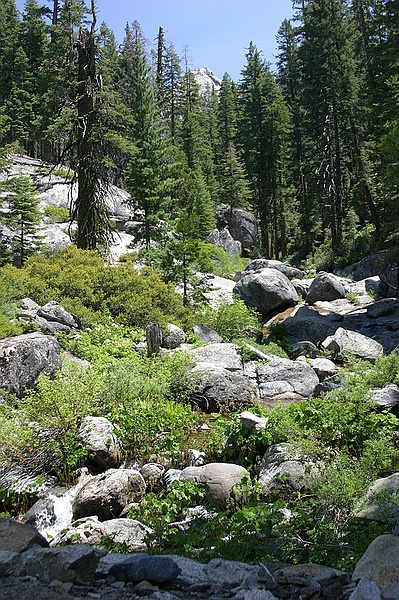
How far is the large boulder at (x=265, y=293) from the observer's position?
779 inches

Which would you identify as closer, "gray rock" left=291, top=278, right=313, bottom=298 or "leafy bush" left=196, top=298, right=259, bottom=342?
"leafy bush" left=196, top=298, right=259, bottom=342

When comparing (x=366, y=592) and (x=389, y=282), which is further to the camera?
(x=389, y=282)

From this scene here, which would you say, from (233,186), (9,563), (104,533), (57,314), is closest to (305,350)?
(57,314)

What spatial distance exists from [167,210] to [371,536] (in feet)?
74.3

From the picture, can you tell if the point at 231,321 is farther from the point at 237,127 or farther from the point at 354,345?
the point at 237,127

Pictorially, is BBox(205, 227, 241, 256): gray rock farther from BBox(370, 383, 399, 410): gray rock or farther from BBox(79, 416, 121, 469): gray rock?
BBox(79, 416, 121, 469): gray rock

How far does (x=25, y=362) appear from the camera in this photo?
944 cm

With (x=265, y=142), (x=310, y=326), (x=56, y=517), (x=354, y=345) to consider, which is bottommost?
(x=56, y=517)

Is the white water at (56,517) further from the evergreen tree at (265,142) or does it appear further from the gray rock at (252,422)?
the evergreen tree at (265,142)

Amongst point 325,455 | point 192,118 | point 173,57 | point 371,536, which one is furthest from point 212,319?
point 173,57

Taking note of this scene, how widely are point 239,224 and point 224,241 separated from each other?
471 centimetres

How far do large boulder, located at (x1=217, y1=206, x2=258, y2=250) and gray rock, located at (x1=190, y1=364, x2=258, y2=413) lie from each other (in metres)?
31.5

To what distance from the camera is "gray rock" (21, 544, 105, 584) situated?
3.31m

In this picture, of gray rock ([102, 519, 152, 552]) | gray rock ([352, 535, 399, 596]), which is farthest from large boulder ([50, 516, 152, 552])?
gray rock ([352, 535, 399, 596])
